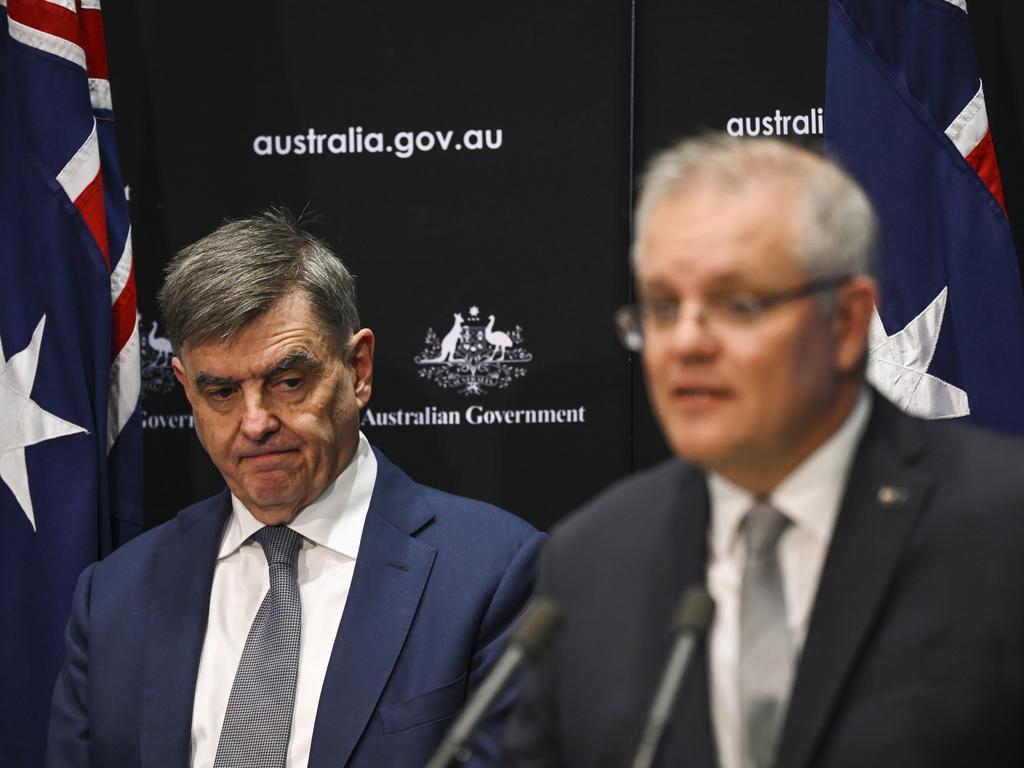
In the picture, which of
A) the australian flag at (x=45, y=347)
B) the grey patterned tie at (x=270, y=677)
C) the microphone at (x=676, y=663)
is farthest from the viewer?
the australian flag at (x=45, y=347)

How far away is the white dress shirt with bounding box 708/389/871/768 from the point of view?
158 centimetres

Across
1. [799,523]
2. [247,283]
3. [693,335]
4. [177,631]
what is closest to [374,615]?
[177,631]

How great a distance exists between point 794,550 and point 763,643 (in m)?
0.12

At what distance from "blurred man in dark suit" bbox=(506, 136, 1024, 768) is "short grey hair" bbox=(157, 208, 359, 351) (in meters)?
1.37

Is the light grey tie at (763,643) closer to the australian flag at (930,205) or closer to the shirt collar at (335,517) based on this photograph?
the shirt collar at (335,517)

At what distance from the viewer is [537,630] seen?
143 centimetres

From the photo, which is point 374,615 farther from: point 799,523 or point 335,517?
point 799,523

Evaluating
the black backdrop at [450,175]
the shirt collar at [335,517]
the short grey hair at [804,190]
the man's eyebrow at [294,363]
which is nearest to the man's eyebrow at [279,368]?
the man's eyebrow at [294,363]

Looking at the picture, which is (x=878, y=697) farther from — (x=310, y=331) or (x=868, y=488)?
(x=310, y=331)

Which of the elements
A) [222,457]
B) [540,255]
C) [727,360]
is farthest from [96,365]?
[727,360]

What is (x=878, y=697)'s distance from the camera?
1510 millimetres

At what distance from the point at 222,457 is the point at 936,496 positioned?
169 cm

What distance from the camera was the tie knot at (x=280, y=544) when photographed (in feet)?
9.35

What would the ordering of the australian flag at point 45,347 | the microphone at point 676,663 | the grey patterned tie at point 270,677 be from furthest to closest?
the australian flag at point 45,347, the grey patterned tie at point 270,677, the microphone at point 676,663
